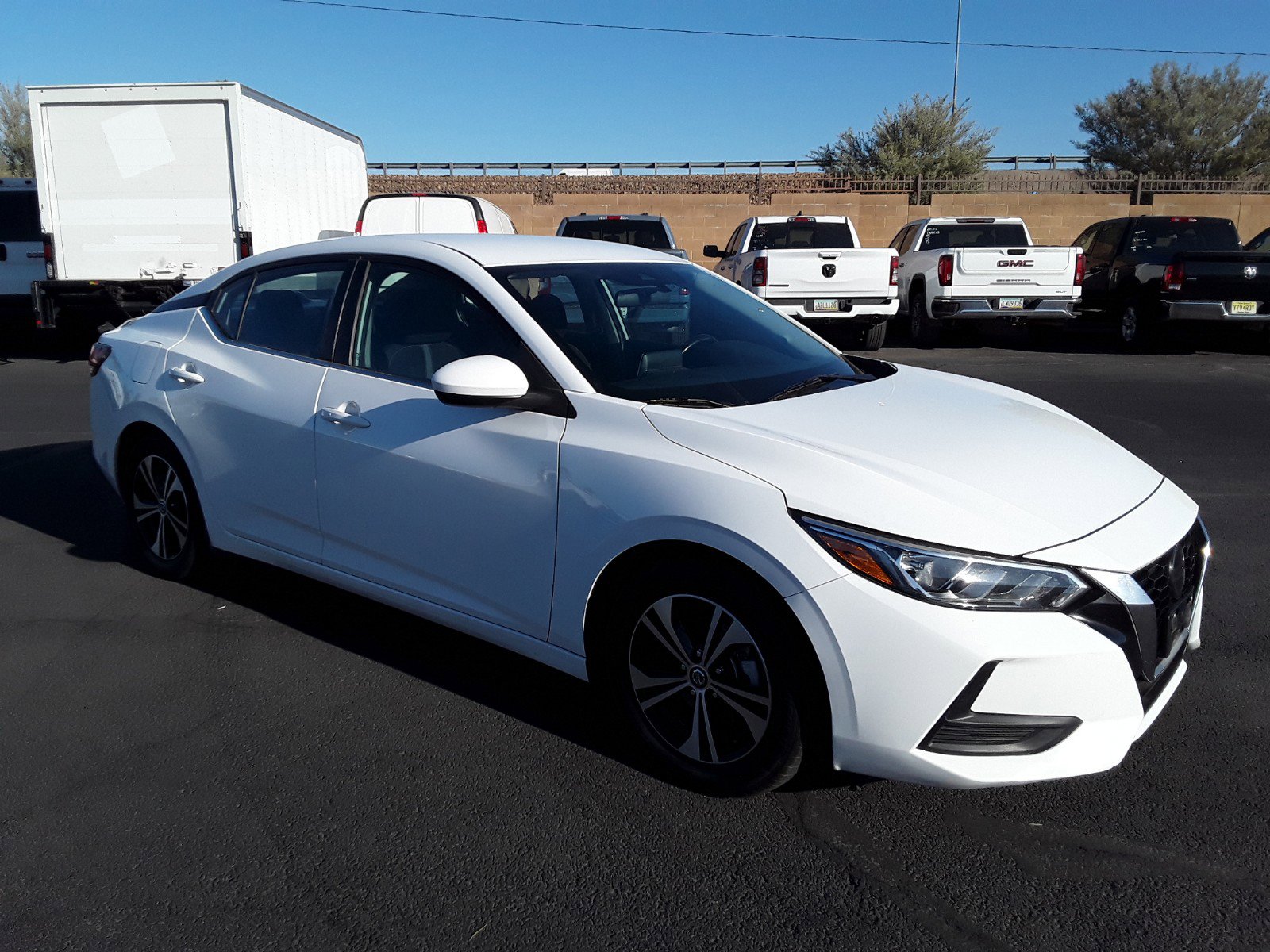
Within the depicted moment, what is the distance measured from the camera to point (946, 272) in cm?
1416

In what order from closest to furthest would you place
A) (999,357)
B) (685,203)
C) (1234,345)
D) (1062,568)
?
1. (1062,568)
2. (999,357)
3. (1234,345)
4. (685,203)

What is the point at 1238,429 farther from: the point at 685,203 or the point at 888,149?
the point at 888,149

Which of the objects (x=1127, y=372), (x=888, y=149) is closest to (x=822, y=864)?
(x=1127, y=372)

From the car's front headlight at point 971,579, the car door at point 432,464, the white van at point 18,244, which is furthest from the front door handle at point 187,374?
the white van at point 18,244

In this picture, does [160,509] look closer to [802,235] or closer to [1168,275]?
[802,235]

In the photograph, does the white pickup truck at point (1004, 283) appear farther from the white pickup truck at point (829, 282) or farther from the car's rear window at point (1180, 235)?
the car's rear window at point (1180, 235)

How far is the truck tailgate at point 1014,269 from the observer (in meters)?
13.8

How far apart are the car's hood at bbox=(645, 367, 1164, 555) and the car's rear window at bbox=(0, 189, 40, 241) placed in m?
13.5

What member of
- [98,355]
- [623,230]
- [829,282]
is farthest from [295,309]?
[623,230]

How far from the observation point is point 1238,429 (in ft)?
29.2

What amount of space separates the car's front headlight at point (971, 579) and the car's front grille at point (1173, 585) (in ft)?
0.94

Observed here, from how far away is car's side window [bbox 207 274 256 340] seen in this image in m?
4.71

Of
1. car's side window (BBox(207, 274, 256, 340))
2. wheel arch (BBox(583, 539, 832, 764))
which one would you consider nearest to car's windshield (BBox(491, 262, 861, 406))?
wheel arch (BBox(583, 539, 832, 764))

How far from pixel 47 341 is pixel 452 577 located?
1458cm
